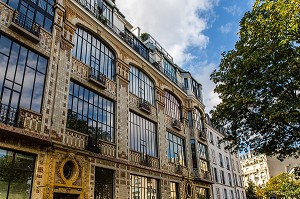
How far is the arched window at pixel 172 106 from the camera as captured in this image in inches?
1062

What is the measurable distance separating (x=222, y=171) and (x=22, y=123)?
34.7m

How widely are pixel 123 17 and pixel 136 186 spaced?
48.4 ft

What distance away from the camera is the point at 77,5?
18047 mm

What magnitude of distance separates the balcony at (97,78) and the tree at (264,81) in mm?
8083

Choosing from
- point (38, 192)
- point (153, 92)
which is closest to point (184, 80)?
point (153, 92)

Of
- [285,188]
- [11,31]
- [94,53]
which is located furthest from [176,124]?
[285,188]

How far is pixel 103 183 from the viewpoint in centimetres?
1647

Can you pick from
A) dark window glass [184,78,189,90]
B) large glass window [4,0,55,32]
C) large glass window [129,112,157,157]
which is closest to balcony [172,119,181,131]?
large glass window [129,112,157,157]

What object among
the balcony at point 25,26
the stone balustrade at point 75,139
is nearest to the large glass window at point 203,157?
the stone balustrade at point 75,139

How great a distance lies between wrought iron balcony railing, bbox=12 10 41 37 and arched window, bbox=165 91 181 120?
15180 millimetres

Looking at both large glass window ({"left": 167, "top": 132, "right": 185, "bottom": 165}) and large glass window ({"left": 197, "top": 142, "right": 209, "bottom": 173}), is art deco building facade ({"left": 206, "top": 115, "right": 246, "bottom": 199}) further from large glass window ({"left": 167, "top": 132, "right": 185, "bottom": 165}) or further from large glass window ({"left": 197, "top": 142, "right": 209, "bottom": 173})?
large glass window ({"left": 167, "top": 132, "right": 185, "bottom": 165})

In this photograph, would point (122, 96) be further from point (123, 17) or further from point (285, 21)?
point (285, 21)

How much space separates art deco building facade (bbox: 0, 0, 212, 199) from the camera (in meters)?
12.5

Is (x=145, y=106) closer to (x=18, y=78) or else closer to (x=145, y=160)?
(x=145, y=160)
